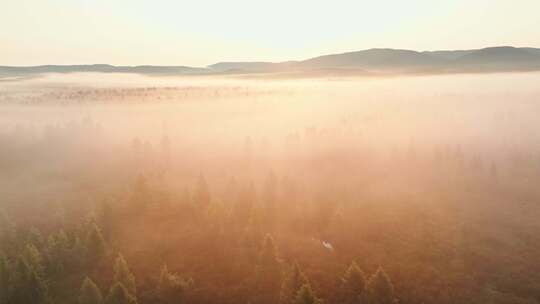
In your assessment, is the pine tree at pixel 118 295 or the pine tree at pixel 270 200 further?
the pine tree at pixel 270 200

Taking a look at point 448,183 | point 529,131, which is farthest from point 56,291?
point 529,131

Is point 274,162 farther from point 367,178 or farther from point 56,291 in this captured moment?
point 56,291

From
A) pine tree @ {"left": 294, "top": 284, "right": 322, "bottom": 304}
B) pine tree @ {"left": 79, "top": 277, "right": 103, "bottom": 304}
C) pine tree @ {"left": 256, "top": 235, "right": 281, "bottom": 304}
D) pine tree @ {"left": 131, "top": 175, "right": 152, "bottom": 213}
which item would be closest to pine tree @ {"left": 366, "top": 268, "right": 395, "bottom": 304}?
pine tree @ {"left": 294, "top": 284, "right": 322, "bottom": 304}

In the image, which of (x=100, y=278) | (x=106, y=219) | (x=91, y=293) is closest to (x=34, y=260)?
(x=100, y=278)

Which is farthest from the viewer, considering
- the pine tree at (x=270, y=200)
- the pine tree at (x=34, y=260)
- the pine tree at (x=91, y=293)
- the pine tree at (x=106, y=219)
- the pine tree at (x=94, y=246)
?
the pine tree at (x=270, y=200)

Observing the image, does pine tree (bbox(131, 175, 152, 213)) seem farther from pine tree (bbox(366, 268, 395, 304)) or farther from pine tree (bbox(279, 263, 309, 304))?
pine tree (bbox(366, 268, 395, 304))

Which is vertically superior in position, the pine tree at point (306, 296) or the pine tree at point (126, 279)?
the pine tree at point (306, 296)

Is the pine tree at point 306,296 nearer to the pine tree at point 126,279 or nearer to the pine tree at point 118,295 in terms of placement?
the pine tree at point 118,295

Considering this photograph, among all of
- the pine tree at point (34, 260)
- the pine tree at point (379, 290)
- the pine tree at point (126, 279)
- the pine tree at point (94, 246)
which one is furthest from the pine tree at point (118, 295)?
the pine tree at point (379, 290)
